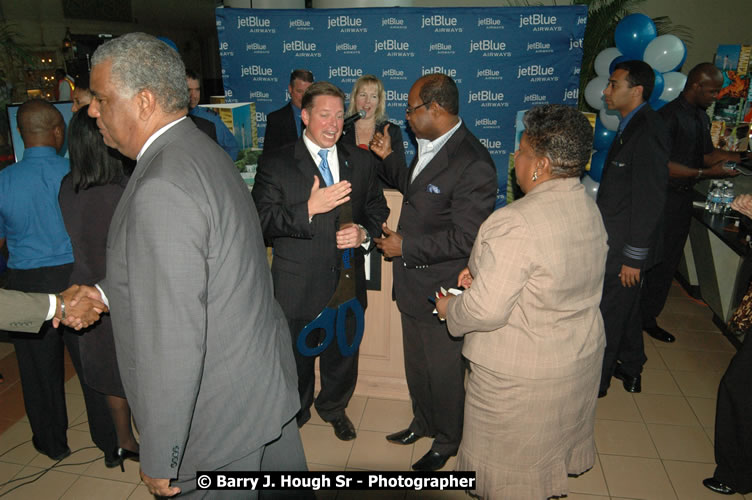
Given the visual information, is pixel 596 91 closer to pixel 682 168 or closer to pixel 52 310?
pixel 682 168

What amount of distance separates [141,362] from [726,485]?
106 inches

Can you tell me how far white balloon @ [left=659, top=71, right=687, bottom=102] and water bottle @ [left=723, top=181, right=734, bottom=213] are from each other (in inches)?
60.0

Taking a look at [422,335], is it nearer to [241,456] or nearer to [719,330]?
[241,456]

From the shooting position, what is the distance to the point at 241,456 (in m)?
1.49

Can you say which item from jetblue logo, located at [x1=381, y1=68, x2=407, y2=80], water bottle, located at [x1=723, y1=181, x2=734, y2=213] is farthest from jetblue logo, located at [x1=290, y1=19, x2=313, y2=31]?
water bottle, located at [x1=723, y1=181, x2=734, y2=213]

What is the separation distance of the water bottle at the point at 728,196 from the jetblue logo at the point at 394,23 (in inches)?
149

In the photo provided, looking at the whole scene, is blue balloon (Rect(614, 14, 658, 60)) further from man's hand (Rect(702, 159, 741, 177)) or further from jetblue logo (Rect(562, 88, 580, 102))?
man's hand (Rect(702, 159, 741, 177))

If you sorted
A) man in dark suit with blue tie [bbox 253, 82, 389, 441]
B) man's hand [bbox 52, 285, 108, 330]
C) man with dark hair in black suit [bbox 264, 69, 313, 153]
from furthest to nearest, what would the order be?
man with dark hair in black suit [bbox 264, 69, 313, 153]
man in dark suit with blue tie [bbox 253, 82, 389, 441]
man's hand [bbox 52, 285, 108, 330]

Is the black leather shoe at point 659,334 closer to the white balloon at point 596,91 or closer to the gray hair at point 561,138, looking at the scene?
the white balloon at point 596,91

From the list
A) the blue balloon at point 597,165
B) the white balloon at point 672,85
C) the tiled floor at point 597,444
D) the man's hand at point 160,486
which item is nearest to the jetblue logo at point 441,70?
the blue balloon at point 597,165

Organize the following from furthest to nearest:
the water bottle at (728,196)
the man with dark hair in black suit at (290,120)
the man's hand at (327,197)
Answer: the man with dark hair in black suit at (290,120) → the water bottle at (728,196) → the man's hand at (327,197)

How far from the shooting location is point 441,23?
19.5 ft

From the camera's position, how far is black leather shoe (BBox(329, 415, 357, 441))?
9.30ft

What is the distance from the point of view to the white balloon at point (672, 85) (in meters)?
5.48
